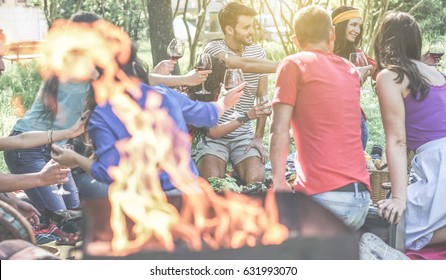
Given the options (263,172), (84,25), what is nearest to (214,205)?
(84,25)

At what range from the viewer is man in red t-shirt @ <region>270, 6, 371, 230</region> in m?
3.57

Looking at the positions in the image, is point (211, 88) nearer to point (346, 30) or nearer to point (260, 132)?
point (260, 132)

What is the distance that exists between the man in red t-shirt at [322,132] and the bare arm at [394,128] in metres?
0.28

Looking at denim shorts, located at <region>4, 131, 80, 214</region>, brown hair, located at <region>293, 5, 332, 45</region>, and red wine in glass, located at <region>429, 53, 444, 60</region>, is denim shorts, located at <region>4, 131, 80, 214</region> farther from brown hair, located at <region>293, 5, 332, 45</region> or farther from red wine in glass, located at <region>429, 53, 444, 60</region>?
red wine in glass, located at <region>429, 53, 444, 60</region>

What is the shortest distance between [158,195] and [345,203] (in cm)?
96

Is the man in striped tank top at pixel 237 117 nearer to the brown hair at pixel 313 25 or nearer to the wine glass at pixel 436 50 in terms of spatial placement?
the wine glass at pixel 436 50

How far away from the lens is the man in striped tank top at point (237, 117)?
545 cm

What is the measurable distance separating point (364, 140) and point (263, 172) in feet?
2.77

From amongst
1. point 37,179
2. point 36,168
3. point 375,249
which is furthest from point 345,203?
point 36,168

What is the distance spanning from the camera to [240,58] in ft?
18.5
